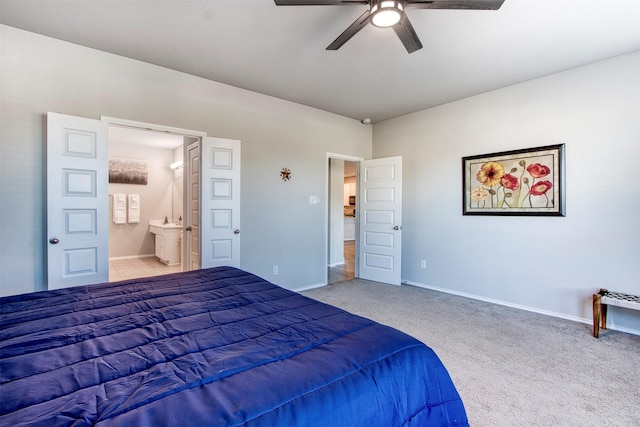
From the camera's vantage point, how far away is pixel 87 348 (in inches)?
41.9

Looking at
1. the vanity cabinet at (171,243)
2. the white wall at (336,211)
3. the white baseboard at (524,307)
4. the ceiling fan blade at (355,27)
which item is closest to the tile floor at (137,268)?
the vanity cabinet at (171,243)

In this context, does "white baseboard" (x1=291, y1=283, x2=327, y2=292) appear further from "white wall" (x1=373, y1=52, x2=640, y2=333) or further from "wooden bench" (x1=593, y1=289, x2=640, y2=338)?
"wooden bench" (x1=593, y1=289, x2=640, y2=338)

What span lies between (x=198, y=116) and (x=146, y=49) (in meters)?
0.79

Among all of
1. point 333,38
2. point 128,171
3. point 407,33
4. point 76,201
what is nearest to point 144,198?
point 128,171

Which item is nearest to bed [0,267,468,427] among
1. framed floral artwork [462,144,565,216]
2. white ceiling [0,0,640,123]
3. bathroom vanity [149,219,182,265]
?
white ceiling [0,0,640,123]

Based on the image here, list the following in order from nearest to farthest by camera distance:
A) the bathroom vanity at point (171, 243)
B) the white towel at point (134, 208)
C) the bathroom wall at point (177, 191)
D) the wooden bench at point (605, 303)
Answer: the wooden bench at point (605, 303) → the bathroom vanity at point (171, 243) → the white towel at point (134, 208) → the bathroom wall at point (177, 191)

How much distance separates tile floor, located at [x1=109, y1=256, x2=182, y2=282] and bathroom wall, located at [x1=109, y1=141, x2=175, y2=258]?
0.31 meters

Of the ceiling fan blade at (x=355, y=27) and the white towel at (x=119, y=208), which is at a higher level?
the ceiling fan blade at (x=355, y=27)

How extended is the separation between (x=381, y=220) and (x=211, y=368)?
4103 mm

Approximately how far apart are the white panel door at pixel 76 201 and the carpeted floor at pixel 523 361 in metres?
2.64

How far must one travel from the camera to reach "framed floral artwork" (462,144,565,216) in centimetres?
330

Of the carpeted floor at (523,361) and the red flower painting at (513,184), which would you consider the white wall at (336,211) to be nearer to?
the carpeted floor at (523,361)

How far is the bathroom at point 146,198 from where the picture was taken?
6288 mm

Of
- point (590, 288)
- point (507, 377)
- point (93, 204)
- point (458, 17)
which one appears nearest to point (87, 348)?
point (93, 204)
